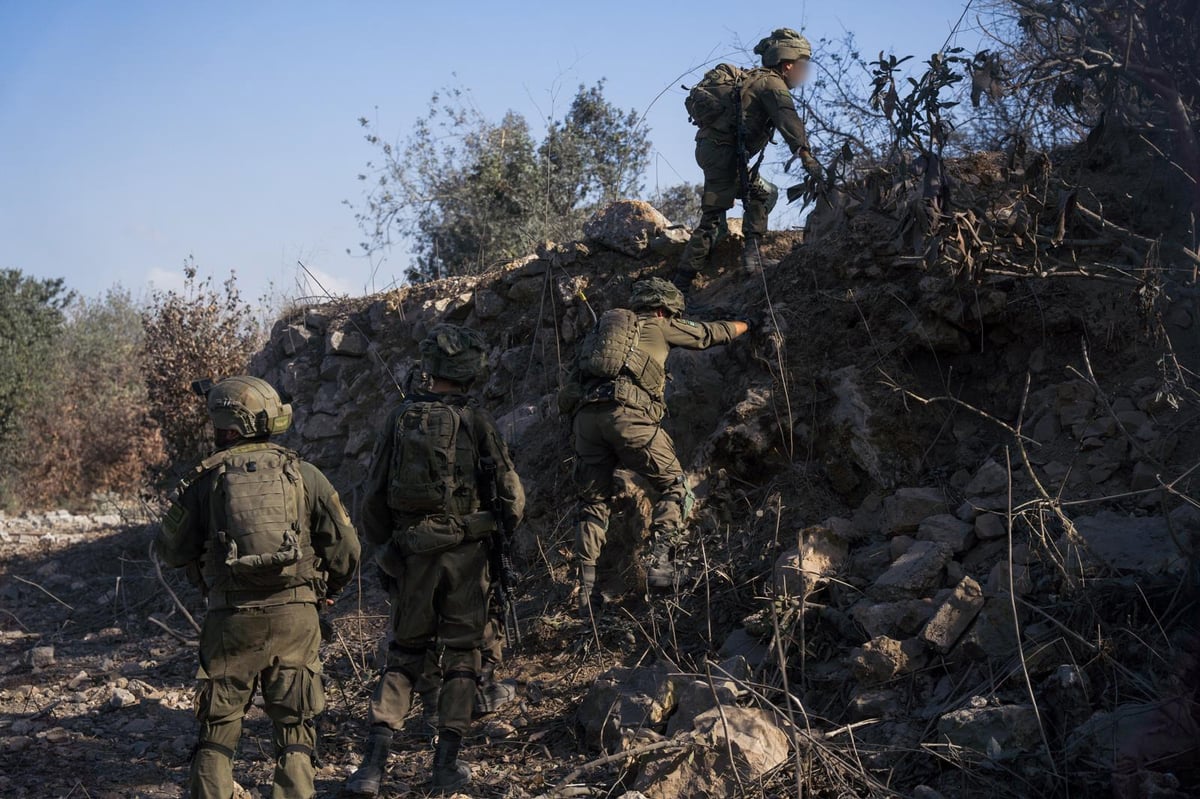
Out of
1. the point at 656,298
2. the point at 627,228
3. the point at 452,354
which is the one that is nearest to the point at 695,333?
the point at 656,298

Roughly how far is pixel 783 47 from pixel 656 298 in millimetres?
2206

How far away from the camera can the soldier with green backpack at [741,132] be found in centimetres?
701

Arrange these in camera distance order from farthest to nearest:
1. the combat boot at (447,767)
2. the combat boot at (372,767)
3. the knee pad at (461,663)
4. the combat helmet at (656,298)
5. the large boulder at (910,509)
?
the combat helmet at (656,298)
the large boulder at (910,509)
the knee pad at (461,663)
the combat boot at (447,767)
the combat boot at (372,767)

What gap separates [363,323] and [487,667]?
4.67m

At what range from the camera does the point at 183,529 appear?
13.9ft

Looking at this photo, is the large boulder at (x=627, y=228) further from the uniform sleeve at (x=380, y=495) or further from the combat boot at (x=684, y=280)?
the uniform sleeve at (x=380, y=495)

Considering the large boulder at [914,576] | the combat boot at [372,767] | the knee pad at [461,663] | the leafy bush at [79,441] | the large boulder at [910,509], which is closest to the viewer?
the combat boot at [372,767]

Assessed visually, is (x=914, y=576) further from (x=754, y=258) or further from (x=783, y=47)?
(x=783, y=47)

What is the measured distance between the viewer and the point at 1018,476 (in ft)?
17.8

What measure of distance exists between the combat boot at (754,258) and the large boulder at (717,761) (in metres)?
3.45

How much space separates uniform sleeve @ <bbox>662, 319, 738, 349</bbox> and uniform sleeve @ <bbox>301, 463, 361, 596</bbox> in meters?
2.21

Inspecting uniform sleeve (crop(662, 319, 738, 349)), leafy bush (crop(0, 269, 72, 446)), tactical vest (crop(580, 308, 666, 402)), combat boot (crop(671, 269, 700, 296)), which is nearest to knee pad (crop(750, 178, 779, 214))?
combat boot (crop(671, 269, 700, 296))

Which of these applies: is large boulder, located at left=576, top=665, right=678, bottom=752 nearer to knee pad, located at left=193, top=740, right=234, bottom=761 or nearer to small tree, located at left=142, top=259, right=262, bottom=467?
knee pad, located at left=193, top=740, right=234, bottom=761

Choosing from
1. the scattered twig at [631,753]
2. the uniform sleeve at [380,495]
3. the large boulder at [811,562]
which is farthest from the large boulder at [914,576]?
the uniform sleeve at [380,495]
